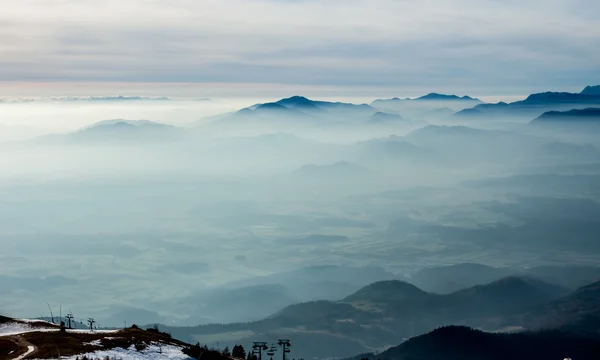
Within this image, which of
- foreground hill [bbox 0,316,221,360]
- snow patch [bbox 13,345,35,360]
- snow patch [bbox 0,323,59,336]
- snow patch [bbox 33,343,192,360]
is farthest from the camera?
snow patch [bbox 0,323,59,336]

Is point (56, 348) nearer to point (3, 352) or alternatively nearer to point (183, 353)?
point (3, 352)

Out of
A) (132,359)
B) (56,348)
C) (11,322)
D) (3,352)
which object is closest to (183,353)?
(132,359)

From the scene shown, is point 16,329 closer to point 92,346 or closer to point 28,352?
point 28,352

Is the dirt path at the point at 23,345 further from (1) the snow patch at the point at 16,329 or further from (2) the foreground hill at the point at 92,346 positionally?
(1) the snow patch at the point at 16,329

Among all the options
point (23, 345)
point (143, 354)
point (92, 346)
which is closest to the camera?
point (143, 354)

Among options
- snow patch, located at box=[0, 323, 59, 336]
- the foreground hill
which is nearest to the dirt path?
the foreground hill

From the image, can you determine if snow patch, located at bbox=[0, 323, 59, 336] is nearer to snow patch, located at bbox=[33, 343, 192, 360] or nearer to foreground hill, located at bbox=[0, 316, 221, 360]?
foreground hill, located at bbox=[0, 316, 221, 360]

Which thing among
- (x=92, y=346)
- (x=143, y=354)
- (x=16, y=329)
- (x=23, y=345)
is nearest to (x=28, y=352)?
(x=23, y=345)

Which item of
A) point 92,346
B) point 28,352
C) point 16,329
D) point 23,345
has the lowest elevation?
point 16,329
